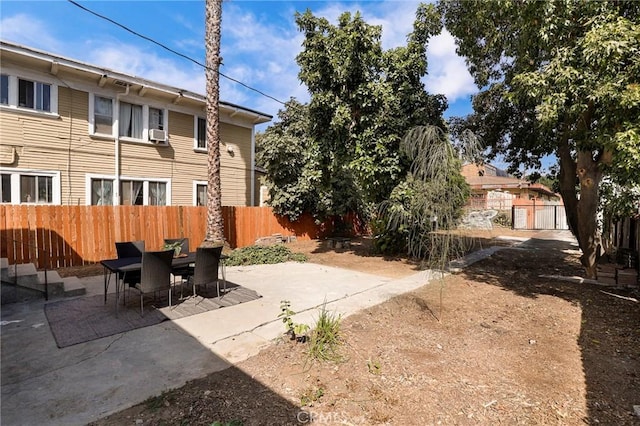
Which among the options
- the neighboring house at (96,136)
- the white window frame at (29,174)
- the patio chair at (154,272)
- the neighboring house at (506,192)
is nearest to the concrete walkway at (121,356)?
the patio chair at (154,272)

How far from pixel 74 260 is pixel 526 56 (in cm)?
1186

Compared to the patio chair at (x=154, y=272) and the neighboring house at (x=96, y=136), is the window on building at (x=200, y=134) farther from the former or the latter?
the patio chair at (x=154, y=272)

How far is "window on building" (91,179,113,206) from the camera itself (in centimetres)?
1029

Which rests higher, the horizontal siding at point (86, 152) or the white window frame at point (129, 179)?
the horizontal siding at point (86, 152)

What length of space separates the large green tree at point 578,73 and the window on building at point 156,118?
10417mm

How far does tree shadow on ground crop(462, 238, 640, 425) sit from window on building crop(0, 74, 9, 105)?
13714mm

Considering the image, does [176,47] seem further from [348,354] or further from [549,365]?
[549,365]

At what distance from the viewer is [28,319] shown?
4484mm

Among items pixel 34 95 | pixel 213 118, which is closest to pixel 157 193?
pixel 213 118

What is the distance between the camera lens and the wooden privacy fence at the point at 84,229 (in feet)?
24.4

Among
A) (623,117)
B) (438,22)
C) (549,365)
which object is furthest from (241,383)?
(438,22)

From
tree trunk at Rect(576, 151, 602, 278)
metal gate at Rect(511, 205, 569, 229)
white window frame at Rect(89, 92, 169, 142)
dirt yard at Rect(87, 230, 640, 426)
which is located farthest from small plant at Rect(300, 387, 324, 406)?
metal gate at Rect(511, 205, 569, 229)

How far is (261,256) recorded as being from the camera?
959 centimetres

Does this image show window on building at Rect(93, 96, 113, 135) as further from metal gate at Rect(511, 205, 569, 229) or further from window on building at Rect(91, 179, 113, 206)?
metal gate at Rect(511, 205, 569, 229)
